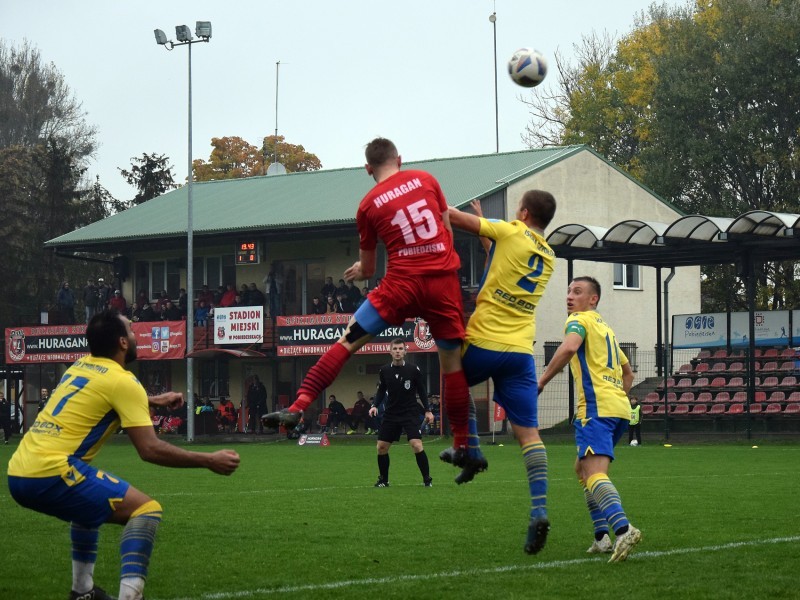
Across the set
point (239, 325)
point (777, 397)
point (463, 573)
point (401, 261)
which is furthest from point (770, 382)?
point (401, 261)

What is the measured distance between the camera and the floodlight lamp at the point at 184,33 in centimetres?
4125

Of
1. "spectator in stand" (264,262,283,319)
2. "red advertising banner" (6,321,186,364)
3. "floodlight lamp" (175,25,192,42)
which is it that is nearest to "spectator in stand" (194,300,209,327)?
"red advertising banner" (6,321,186,364)

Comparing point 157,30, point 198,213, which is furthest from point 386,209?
point 198,213

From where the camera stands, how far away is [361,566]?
363 inches

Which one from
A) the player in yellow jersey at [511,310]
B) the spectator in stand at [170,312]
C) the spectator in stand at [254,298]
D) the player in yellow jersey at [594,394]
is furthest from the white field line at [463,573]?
the spectator in stand at [170,312]

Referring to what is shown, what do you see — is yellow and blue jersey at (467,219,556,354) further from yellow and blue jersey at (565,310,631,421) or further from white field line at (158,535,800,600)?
white field line at (158,535,800,600)

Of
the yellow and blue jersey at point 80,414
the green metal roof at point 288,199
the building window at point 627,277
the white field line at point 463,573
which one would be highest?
the green metal roof at point 288,199

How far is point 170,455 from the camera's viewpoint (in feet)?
23.2

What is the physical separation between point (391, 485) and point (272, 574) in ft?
29.7

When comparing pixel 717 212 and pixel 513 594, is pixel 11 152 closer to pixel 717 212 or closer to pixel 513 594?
pixel 717 212

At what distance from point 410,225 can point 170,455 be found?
8.31 feet

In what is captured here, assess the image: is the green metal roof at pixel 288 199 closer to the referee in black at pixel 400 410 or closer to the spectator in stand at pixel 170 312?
the spectator in stand at pixel 170 312

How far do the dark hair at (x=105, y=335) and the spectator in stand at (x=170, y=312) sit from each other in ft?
126

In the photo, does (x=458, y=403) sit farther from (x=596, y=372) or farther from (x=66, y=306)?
(x=66, y=306)
